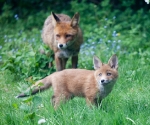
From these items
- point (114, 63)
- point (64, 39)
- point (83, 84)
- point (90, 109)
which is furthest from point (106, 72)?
point (64, 39)

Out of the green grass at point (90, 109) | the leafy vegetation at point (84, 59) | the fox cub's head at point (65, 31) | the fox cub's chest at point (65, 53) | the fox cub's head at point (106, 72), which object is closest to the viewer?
the green grass at point (90, 109)

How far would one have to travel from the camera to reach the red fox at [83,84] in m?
7.18

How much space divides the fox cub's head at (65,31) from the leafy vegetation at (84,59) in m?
0.59

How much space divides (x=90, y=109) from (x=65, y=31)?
3.15m

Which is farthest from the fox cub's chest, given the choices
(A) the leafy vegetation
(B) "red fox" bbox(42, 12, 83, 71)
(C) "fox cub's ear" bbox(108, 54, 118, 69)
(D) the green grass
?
(C) "fox cub's ear" bbox(108, 54, 118, 69)

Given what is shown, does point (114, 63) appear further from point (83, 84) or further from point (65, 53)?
point (65, 53)

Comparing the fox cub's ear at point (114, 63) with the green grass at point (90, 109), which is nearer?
the green grass at point (90, 109)

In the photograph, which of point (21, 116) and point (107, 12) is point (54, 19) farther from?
point (107, 12)

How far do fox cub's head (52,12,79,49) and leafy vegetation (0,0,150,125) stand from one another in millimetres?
593

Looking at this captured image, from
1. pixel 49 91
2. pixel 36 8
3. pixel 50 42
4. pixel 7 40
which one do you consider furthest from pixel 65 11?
pixel 49 91

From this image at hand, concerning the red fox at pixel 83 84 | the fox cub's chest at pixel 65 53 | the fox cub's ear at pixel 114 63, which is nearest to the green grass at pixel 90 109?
the red fox at pixel 83 84

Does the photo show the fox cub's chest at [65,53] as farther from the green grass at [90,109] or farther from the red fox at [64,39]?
the green grass at [90,109]

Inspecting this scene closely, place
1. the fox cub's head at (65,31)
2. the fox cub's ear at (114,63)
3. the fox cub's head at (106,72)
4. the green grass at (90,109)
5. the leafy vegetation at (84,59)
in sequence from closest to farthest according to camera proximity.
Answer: the green grass at (90,109), the leafy vegetation at (84,59), the fox cub's head at (106,72), the fox cub's ear at (114,63), the fox cub's head at (65,31)

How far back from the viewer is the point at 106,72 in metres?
A: 7.32
